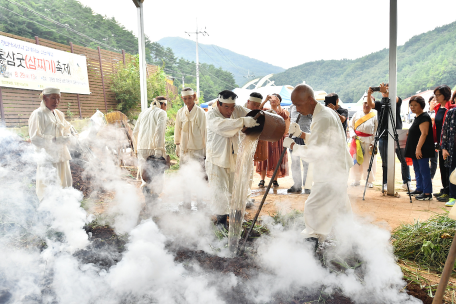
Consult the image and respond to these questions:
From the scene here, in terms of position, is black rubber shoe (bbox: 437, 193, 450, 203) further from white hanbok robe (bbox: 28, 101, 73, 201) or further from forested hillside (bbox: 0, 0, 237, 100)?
forested hillside (bbox: 0, 0, 237, 100)

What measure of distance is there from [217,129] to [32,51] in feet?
19.6

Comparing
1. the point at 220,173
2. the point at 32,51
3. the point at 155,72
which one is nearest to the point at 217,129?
the point at 220,173

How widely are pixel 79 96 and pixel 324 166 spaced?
28.8 ft

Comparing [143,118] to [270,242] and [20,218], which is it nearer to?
[20,218]

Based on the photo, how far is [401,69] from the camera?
3641 centimetres

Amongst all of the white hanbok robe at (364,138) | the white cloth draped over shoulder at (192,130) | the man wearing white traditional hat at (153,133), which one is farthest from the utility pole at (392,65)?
the man wearing white traditional hat at (153,133)

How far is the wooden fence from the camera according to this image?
19.8 feet

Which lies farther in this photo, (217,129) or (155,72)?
(155,72)

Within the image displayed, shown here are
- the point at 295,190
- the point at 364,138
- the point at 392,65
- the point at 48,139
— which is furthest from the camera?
the point at 364,138

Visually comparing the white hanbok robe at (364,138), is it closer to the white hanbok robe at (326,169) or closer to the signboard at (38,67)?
the white hanbok robe at (326,169)

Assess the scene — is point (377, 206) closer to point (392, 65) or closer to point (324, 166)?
point (392, 65)

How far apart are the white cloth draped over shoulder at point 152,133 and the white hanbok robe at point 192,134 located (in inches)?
12.9

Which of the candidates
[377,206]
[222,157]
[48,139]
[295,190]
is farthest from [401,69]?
[48,139]

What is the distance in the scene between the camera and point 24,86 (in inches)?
251
